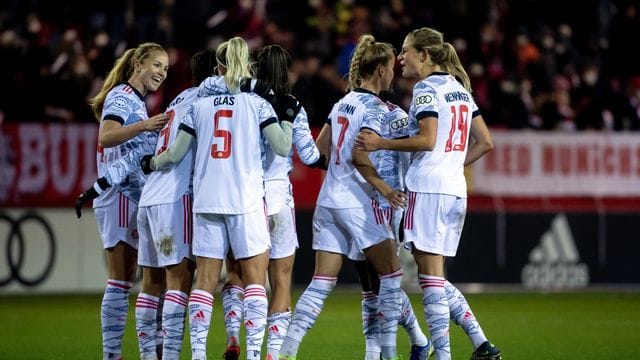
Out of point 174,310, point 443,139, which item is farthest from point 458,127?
point 174,310

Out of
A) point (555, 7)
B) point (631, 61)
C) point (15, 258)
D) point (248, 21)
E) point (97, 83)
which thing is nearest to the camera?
point (15, 258)

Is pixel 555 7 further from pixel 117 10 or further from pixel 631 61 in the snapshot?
pixel 117 10

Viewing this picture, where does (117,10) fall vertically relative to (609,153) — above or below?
above

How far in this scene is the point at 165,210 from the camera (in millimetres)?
8820

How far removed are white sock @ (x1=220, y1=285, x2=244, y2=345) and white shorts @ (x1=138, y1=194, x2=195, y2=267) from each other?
1079mm

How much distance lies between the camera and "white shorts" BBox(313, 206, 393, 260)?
9.52 meters

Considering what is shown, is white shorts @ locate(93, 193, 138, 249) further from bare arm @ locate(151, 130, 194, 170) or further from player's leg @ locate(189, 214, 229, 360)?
player's leg @ locate(189, 214, 229, 360)

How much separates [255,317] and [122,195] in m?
1.53

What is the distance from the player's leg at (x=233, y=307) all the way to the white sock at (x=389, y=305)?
1.10 meters

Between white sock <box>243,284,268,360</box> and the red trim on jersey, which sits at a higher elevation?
the red trim on jersey

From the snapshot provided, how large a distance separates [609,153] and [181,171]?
11.2m

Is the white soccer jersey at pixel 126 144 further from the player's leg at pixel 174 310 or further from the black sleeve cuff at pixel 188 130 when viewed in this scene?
the player's leg at pixel 174 310

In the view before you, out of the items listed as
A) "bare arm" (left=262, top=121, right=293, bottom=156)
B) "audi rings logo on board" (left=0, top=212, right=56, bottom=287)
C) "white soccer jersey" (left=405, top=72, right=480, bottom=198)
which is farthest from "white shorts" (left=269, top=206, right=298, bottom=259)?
"audi rings logo on board" (left=0, top=212, right=56, bottom=287)

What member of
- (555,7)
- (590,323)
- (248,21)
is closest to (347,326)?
(590,323)
